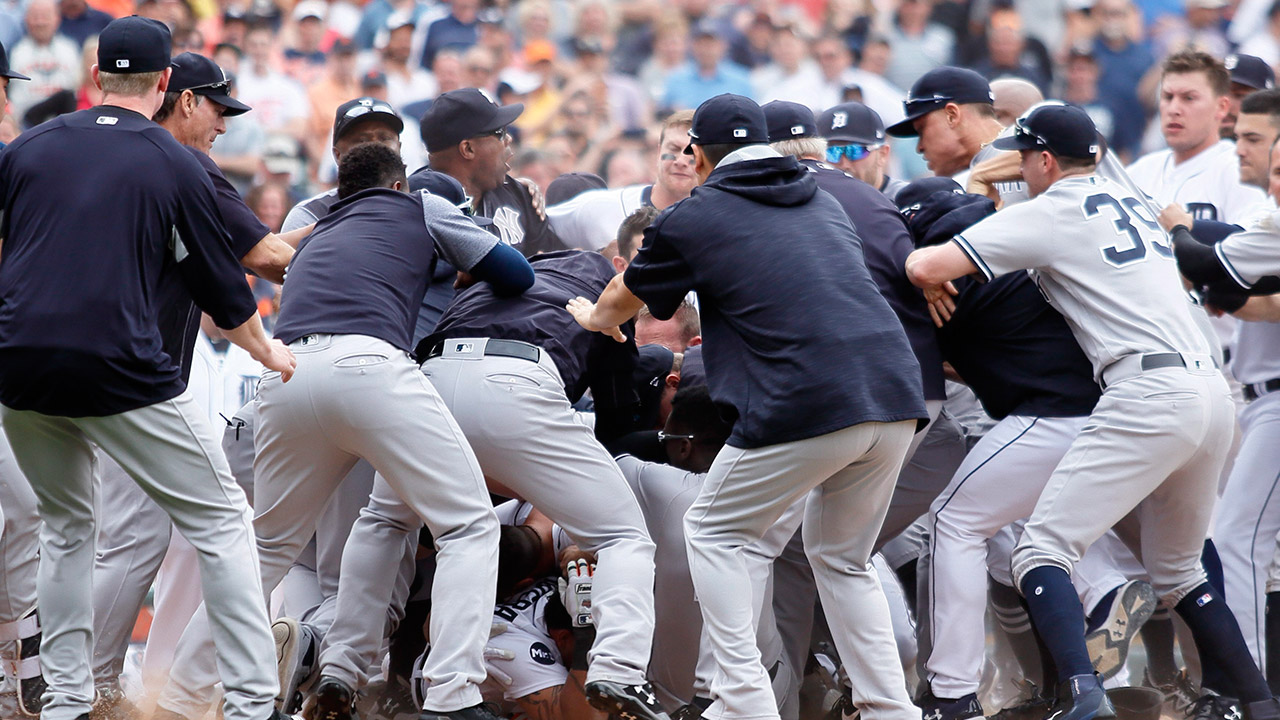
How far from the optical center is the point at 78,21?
10.2 m

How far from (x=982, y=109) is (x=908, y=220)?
1009 mm

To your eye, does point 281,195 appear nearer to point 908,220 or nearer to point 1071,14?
point 908,220

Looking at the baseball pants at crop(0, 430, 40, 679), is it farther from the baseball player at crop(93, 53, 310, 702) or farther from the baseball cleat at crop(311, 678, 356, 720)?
the baseball cleat at crop(311, 678, 356, 720)

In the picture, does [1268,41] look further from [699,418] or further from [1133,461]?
[699,418]

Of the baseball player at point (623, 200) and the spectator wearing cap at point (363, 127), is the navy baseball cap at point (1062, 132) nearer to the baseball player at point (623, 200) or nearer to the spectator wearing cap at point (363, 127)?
the baseball player at point (623, 200)

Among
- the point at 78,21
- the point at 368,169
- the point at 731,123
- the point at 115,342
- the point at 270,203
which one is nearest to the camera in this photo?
the point at 115,342

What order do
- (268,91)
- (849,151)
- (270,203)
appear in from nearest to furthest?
(849,151), (270,203), (268,91)

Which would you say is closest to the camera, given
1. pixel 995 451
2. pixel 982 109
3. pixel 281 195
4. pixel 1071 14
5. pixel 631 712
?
pixel 631 712

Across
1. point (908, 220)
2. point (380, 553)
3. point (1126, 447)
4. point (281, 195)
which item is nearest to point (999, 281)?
point (908, 220)

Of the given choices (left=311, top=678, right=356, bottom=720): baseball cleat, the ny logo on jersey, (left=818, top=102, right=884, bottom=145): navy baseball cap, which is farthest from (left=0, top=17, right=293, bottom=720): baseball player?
(left=818, top=102, right=884, bottom=145): navy baseball cap

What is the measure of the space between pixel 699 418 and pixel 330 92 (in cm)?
657

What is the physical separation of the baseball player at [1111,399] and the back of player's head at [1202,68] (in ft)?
8.57

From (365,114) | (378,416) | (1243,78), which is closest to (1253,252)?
(1243,78)

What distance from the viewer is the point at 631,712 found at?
4434mm
